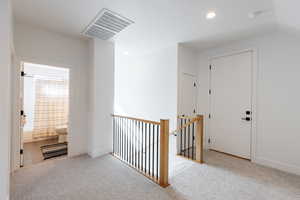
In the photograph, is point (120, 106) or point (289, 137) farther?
point (120, 106)

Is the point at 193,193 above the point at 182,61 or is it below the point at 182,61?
below

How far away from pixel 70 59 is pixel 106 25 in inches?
47.0

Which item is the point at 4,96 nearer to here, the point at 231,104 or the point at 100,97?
the point at 100,97

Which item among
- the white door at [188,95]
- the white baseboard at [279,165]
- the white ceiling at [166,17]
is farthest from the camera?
the white door at [188,95]

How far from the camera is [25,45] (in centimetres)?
259

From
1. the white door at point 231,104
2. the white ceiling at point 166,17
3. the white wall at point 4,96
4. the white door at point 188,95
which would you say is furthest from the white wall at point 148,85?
the white wall at point 4,96

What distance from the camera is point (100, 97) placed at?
3.14m

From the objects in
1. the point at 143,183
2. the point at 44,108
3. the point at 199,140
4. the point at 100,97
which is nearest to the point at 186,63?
the point at 199,140

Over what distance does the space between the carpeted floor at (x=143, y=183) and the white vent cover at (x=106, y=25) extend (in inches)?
103

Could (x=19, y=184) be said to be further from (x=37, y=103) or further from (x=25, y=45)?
(x=37, y=103)

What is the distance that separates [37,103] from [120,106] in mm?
2572

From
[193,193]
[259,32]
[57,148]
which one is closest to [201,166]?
[193,193]

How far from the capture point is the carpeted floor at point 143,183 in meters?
1.86

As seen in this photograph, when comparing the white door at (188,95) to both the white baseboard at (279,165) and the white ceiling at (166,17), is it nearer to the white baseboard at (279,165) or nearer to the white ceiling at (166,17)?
the white ceiling at (166,17)
